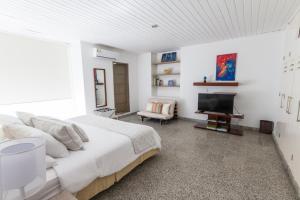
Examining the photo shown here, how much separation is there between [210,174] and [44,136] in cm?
223

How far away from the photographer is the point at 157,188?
1.89 m

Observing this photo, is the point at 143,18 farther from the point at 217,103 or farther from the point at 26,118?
the point at 217,103

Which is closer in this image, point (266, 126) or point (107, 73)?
point (266, 126)

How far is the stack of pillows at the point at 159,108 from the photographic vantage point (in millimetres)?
4712

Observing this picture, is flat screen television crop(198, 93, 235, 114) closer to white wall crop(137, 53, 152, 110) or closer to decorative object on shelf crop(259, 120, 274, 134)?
decorative object on shelf crop(259, 120, 274, 134)

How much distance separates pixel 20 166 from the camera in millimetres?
904

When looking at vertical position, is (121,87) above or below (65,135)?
above

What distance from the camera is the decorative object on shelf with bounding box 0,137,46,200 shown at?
88 centimetres

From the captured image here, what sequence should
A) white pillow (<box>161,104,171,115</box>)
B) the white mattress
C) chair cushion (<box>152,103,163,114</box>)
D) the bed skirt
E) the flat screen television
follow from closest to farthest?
the white mattress → the bed skirt → the flat screen television → white pillow (<box>161,104,171,115</box>) → chair cushion (<box>152,103,163,114</box>)

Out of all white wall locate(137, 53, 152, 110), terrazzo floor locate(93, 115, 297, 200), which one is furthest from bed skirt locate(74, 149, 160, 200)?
white wall locate(137, 53, 152, 110)

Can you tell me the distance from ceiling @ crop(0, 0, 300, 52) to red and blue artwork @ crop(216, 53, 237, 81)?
1.99 feet

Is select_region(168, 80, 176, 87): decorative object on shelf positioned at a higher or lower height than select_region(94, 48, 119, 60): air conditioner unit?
lower

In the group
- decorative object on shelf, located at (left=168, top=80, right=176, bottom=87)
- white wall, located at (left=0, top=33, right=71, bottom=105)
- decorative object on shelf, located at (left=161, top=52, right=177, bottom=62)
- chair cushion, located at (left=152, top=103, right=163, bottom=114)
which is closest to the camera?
white wall, located at (left=0, top=33, right=71, bottom=105)

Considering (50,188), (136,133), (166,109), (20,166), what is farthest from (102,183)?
(166,109)
